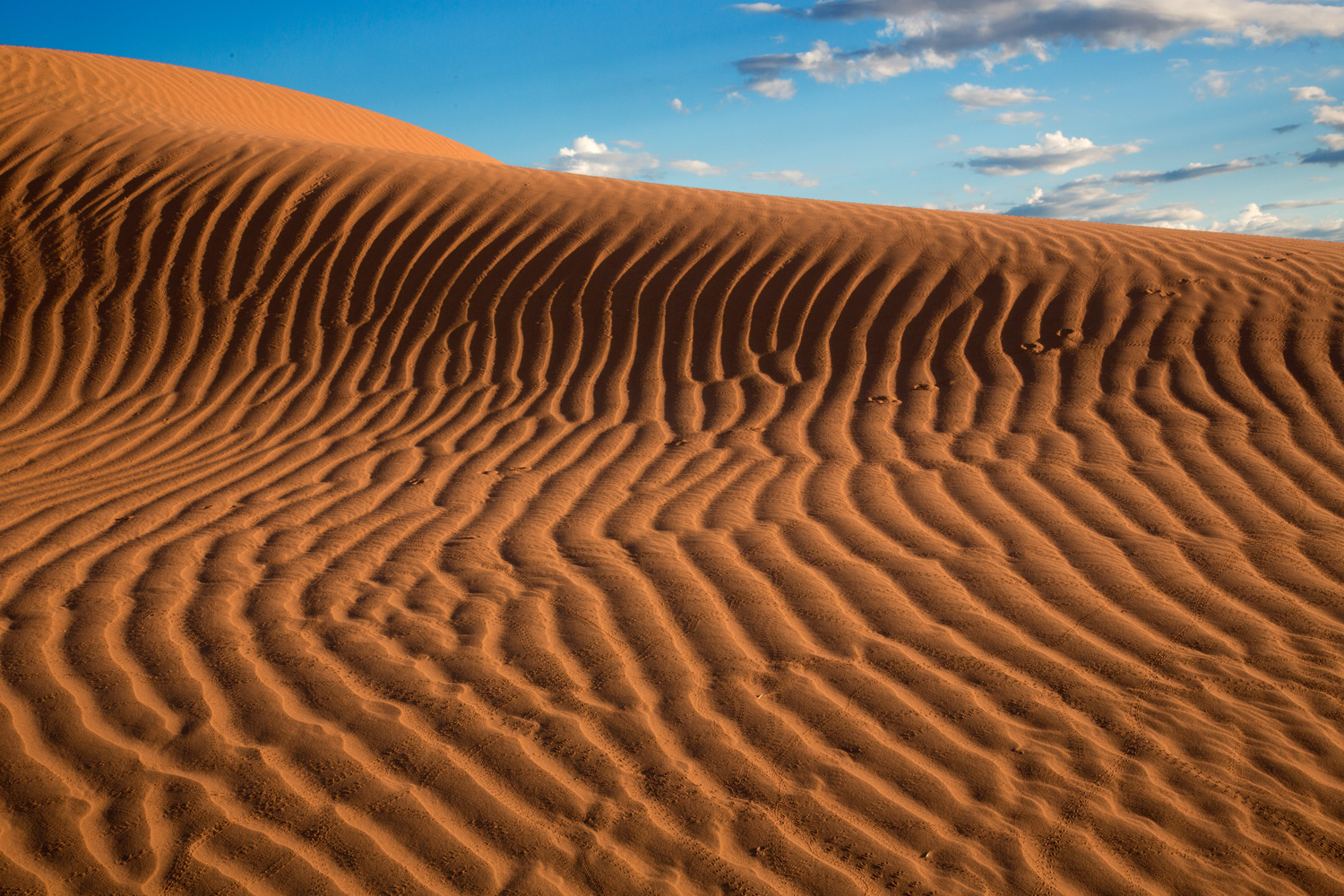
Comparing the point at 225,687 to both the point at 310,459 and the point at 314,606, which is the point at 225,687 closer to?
the point at 314,606

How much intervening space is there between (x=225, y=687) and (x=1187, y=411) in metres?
4.89

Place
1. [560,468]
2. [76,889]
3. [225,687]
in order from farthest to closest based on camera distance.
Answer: [560,468]
[225,687]
[76,889]

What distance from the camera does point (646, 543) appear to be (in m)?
3.55

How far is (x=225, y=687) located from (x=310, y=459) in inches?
91.1

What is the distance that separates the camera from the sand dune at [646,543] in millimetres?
2148

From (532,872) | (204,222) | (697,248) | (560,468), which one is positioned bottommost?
(532,872)

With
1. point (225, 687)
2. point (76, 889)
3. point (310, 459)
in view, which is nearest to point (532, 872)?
point (76, 889)

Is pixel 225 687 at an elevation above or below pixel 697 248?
below

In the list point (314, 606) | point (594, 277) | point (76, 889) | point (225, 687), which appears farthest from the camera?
point (594, 277)

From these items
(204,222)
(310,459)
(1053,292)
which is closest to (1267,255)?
(1053,292)

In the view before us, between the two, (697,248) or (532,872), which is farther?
(697,248)

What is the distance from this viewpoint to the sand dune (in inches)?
84.6

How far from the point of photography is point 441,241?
6793 mm

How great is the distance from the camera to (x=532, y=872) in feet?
6.62
